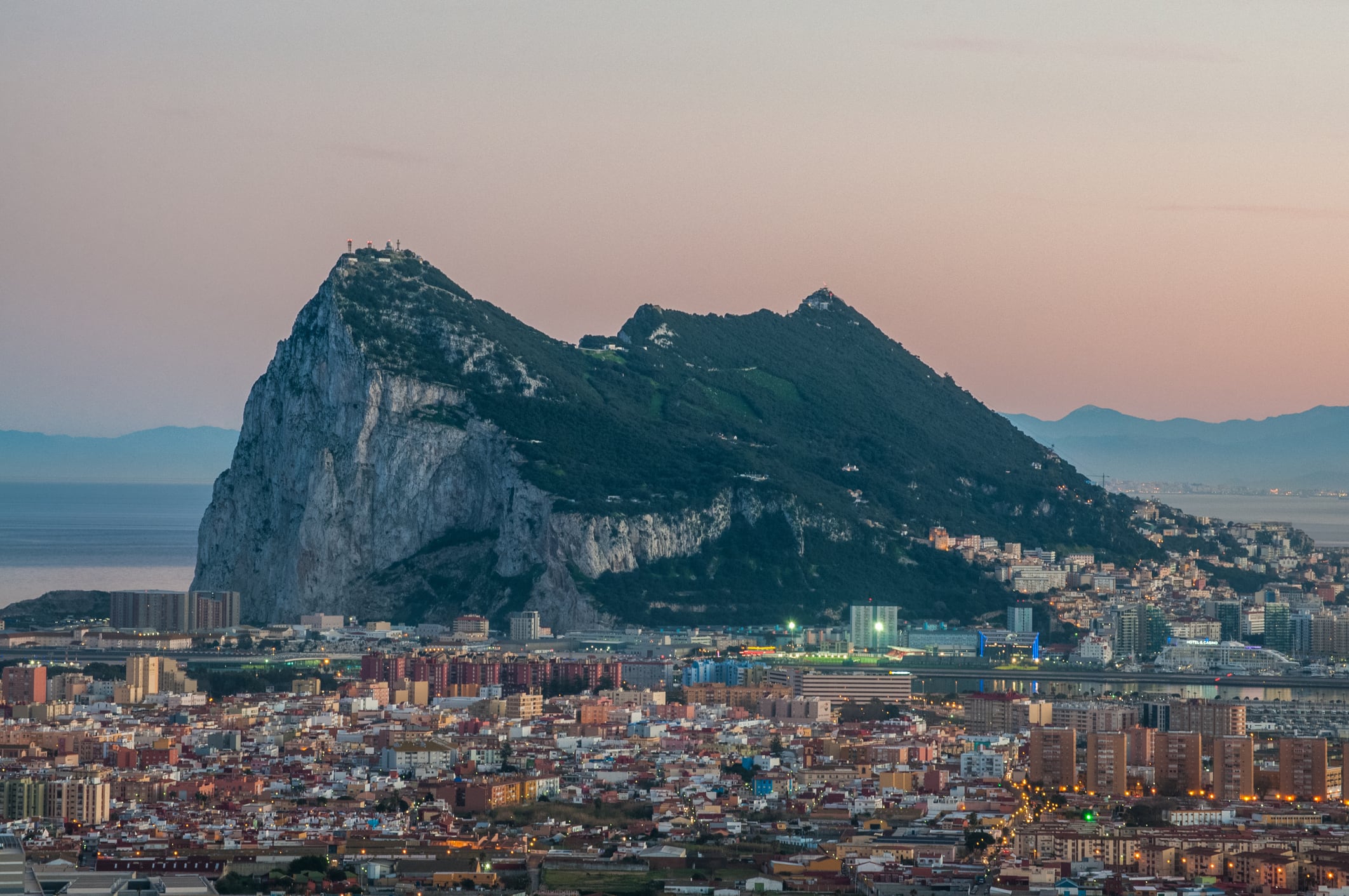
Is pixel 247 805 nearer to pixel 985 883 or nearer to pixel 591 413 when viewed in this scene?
pixel 985 883

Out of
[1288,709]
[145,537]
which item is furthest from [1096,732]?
[145,537]

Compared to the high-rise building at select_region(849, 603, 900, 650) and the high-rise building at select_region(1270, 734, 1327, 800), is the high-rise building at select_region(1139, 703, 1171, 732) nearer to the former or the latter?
the high-rise building at select_region(1270, 734, 1327, 800)

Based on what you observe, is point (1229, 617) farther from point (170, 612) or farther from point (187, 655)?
point (187, 655)

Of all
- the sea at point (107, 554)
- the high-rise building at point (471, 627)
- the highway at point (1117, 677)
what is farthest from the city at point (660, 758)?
the sea at point (107, 554)

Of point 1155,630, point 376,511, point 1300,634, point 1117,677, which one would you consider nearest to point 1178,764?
point 1117,677

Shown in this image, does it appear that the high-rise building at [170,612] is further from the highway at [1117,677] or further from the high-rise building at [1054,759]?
the high-rise building at [1054,759]
